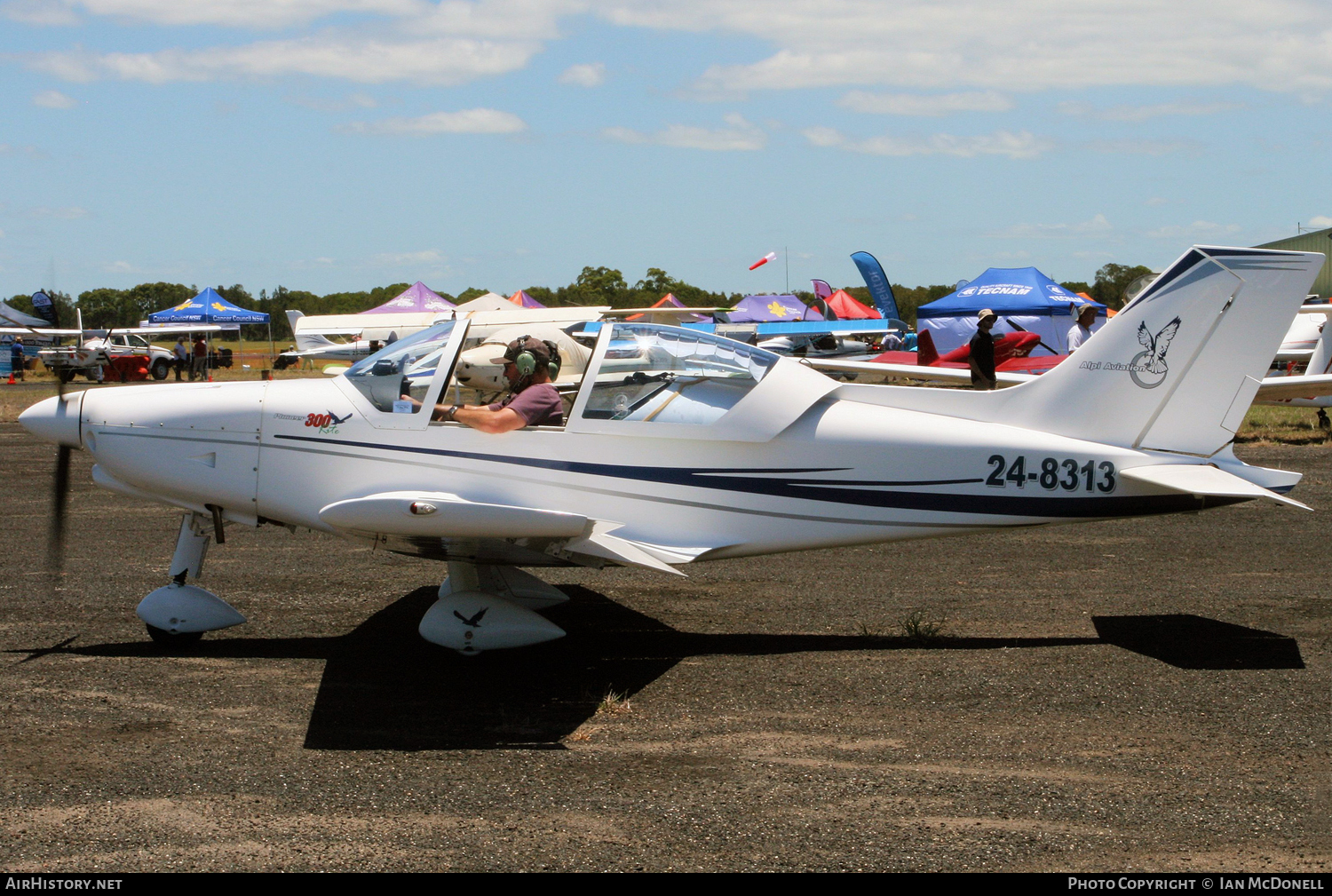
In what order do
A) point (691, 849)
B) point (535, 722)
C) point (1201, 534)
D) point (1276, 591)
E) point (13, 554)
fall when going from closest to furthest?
point (691, 849) → point (535, 722) → point (1276, 591) → point (13, 554) → point (1201, 534)

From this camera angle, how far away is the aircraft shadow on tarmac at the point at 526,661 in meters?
5.34

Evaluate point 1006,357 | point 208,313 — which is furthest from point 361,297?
point 1006,357

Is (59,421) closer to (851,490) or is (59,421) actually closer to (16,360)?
(851,490)

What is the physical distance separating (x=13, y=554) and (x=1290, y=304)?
10018 mm

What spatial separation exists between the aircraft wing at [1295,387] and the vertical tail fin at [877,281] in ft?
88.1

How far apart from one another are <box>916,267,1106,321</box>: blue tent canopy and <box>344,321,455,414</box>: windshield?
68.3 ft

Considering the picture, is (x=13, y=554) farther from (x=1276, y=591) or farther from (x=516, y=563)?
(x=1276, y=591)

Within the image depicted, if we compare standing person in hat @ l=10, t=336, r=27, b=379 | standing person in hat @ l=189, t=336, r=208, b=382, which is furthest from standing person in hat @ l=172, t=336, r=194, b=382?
standing person in hat @ l=10, t=336, r=27, b=379

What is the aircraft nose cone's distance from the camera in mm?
6492

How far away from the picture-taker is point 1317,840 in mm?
4004

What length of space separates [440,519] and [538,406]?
3.54 feet

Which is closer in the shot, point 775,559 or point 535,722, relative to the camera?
point 535,722
